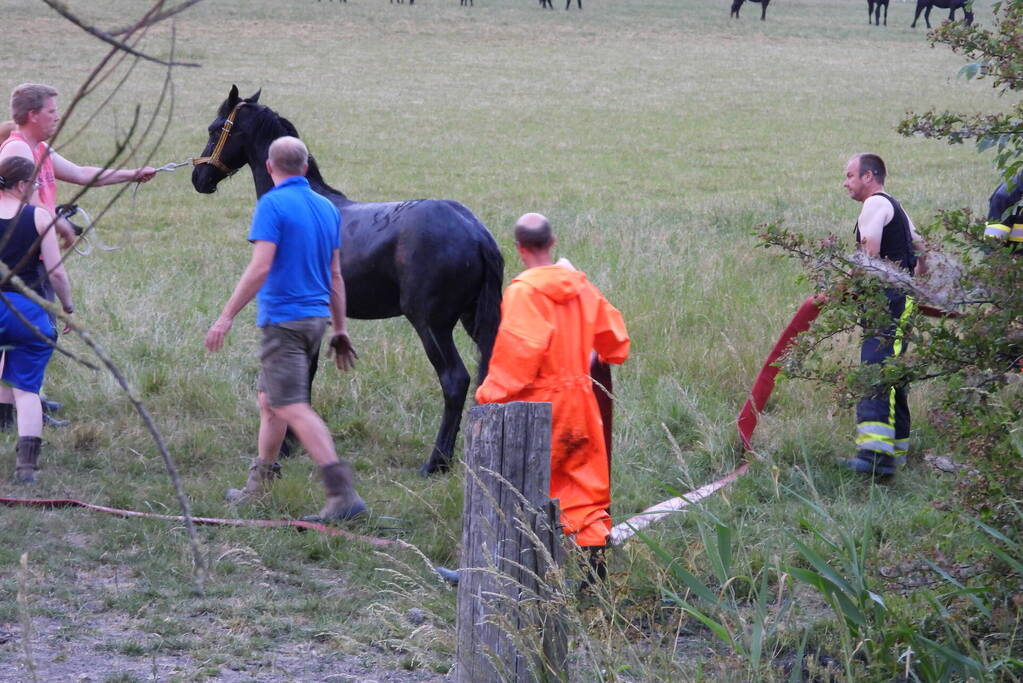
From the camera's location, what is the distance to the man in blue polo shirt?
18.8ft

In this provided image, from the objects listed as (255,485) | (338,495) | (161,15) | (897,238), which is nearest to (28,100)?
(255,485)

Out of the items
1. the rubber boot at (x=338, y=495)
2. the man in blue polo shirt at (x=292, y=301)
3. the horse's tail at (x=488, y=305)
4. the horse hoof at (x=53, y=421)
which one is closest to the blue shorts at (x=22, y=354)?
the horse hoof at (x=53, y=421)

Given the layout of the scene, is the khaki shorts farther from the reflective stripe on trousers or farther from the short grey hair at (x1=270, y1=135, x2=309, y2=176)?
the reflective stripe on trousers

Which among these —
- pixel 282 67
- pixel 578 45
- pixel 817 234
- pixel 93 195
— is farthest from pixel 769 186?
pixel 578 45

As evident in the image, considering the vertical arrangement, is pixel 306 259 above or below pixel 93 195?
above

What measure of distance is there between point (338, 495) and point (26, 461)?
1895mm

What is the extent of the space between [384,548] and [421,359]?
292 centimetres

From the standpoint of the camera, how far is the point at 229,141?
24.7ft

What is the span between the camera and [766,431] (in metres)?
6.91

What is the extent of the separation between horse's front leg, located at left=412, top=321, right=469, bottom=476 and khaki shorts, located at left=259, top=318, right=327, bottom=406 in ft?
3.85

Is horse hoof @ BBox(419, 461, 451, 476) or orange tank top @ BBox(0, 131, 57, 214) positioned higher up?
orange tank top @ BBox(0, 131, 57, 214)

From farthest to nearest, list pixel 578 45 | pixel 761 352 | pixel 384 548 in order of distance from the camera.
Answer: pixel 578 45, pixel 761 352, pixel 384 548

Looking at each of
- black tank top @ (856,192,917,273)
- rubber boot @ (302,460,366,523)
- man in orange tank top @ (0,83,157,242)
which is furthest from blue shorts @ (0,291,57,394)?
black tank top @ (856,192,917,273)

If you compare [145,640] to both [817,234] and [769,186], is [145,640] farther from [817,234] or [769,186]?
[769,186]
